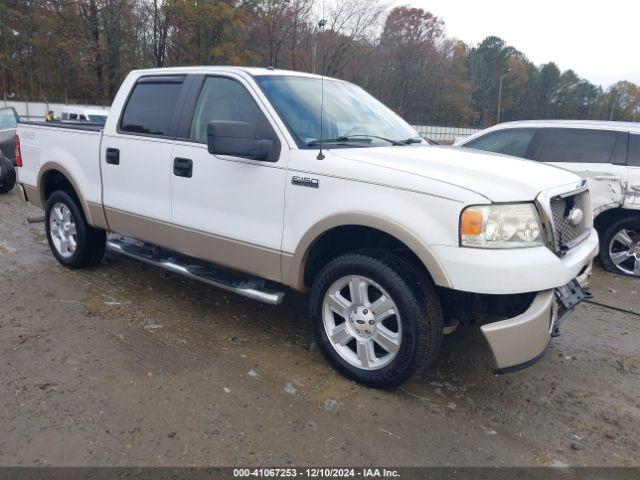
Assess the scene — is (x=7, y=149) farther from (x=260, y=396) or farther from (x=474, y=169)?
(x=474, y=169)

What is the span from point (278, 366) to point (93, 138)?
2910mm

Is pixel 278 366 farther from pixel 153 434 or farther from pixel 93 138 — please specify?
pixel 93 138

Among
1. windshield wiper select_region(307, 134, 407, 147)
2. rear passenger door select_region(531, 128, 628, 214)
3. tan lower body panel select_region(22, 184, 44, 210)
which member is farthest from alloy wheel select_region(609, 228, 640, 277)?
tan lower body panel select_region(22, 184, 44, 210)

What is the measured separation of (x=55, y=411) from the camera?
315 cm

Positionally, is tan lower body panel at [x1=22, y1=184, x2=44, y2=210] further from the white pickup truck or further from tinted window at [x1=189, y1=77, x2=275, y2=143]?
tinted window at [x1=189, y1=77, x2=275, y2=143]

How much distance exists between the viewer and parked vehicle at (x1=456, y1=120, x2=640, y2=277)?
20.9 feet

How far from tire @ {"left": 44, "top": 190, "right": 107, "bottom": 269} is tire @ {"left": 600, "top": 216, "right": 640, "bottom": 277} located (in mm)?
5850

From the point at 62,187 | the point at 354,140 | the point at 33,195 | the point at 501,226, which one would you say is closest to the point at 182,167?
the point at 354,140

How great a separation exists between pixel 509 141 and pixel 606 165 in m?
1.22

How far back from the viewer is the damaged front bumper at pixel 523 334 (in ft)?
9.70

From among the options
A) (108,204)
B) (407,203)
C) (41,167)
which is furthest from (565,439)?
(41,167)

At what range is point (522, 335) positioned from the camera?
2.97 meters

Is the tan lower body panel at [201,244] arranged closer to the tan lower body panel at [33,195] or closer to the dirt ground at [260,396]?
the dirt ground at [260,396]

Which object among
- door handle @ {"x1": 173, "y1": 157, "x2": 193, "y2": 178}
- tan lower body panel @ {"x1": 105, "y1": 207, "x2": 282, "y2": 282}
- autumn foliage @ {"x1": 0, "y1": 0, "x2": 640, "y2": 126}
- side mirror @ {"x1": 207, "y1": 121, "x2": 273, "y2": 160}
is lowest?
tan lower body panel @ {"x1": 105, "y1": 207, "x2": 282, "y2": 282}
